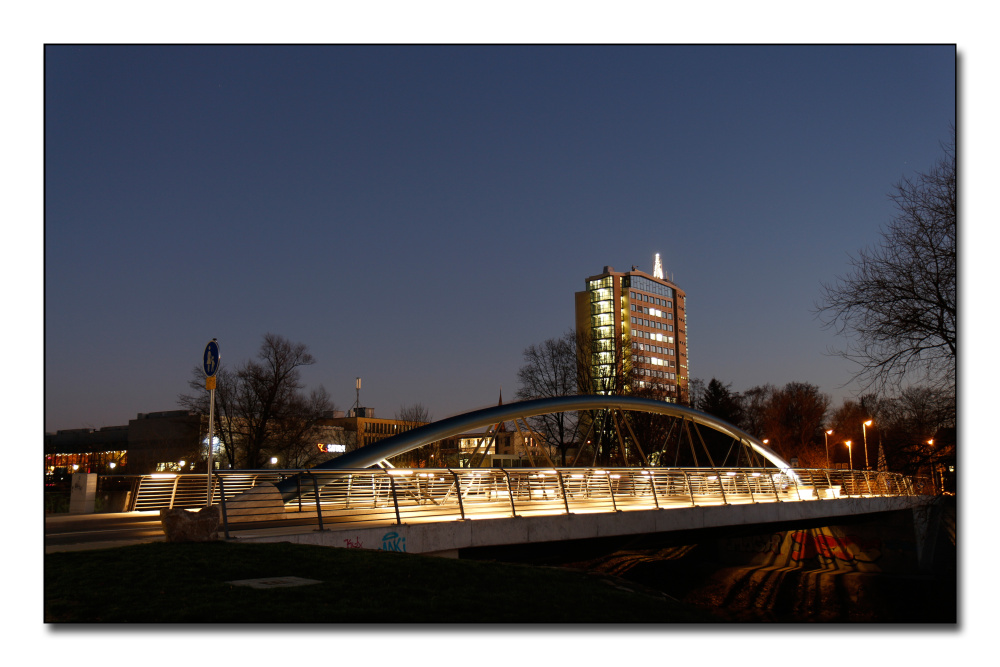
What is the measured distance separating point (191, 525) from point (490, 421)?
1617 cm

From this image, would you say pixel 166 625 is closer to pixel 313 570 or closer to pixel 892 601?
pixel 313 570

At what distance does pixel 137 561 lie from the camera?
365 inches

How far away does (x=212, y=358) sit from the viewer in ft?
41.8

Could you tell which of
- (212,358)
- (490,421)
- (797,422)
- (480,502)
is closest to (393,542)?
(212,358)

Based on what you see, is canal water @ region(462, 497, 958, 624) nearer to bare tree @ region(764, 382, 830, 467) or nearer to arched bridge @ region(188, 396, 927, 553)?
arched bridge @ region(188, 396, 927, 553)

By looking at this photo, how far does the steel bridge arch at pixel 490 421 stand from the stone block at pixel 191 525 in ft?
16.6

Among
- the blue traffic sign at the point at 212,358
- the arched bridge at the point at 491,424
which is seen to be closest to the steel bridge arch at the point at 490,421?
the arched bridge at the point at 491,424

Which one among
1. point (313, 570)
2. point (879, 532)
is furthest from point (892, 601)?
point (313, 570)

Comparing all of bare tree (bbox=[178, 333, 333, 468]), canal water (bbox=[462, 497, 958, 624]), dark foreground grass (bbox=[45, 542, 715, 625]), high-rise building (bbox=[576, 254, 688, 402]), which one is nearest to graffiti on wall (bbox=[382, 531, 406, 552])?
dark foreground grass (bbox=[45, 542, 715, 625])

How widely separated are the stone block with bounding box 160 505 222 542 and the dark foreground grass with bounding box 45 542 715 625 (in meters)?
0.23

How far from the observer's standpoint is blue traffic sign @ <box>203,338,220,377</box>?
12617 millimetres

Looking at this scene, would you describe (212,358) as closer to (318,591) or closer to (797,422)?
A: (318,591)

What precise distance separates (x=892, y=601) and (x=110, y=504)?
25.3 meters

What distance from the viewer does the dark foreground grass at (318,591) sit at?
7371 mm
